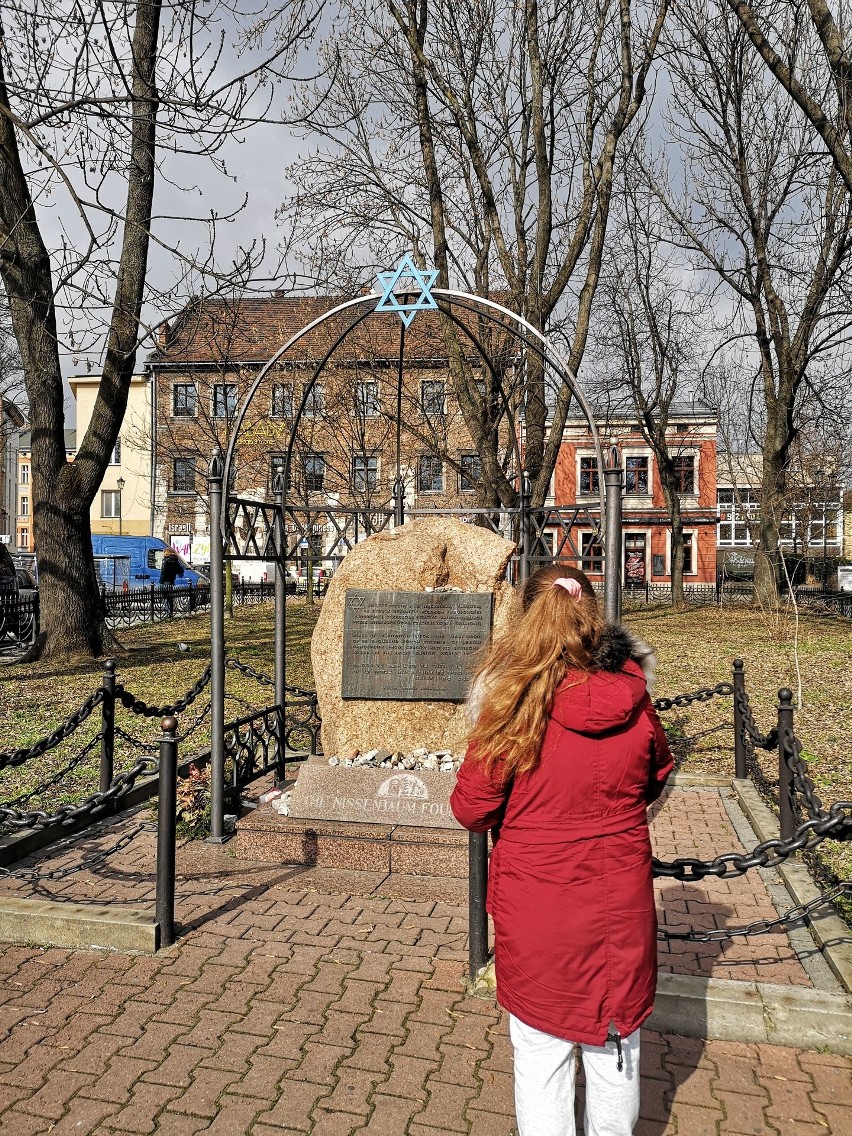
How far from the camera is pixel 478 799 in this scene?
8.79ft

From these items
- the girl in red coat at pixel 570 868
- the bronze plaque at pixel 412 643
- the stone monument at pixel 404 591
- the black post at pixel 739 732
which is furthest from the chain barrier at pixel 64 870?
the black post at pixel 739 732

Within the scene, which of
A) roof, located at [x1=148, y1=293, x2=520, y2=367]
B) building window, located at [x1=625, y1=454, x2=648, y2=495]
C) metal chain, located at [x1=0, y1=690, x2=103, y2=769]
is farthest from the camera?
building window, located at [x1=625, y1=454, x2=648, y2=495]

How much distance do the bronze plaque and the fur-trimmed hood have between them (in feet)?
12.4

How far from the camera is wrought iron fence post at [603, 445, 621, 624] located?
234 inches

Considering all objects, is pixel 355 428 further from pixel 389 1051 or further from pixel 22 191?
pixel 389 1051

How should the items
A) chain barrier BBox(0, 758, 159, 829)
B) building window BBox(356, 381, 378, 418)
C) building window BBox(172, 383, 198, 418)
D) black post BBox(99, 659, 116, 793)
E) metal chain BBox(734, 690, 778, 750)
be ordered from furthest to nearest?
building window BBox(172, 383, 198, 418) < building window BBox(356, 381, 378, 418) < black post BBox(99, 659, 116, 793) < metal chain BBox(734, 690, 778, 750) < chain barrier BBox(0, 758, 159, 829)

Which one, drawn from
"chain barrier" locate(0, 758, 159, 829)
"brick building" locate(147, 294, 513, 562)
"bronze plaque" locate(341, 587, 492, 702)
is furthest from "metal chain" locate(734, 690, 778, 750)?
"brick building" locate(147, 294, 513, 562)

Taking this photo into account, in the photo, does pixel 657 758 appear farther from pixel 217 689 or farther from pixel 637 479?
pixel 637 479

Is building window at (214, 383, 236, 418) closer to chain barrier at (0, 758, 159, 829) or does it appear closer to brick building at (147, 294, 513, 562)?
brick building at (147, 294, 513, 562)

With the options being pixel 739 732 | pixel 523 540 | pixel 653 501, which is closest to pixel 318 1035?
pixel 523 540

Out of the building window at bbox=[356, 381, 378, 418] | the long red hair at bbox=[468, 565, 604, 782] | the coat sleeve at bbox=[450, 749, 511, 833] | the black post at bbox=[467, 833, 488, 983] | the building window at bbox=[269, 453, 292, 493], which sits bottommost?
the black post at bbox=[467, 833, 488, 983]

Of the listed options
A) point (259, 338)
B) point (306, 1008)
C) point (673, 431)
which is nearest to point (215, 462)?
point (306, 1008)

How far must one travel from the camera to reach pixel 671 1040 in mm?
3889

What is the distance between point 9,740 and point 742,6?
37.3ft
